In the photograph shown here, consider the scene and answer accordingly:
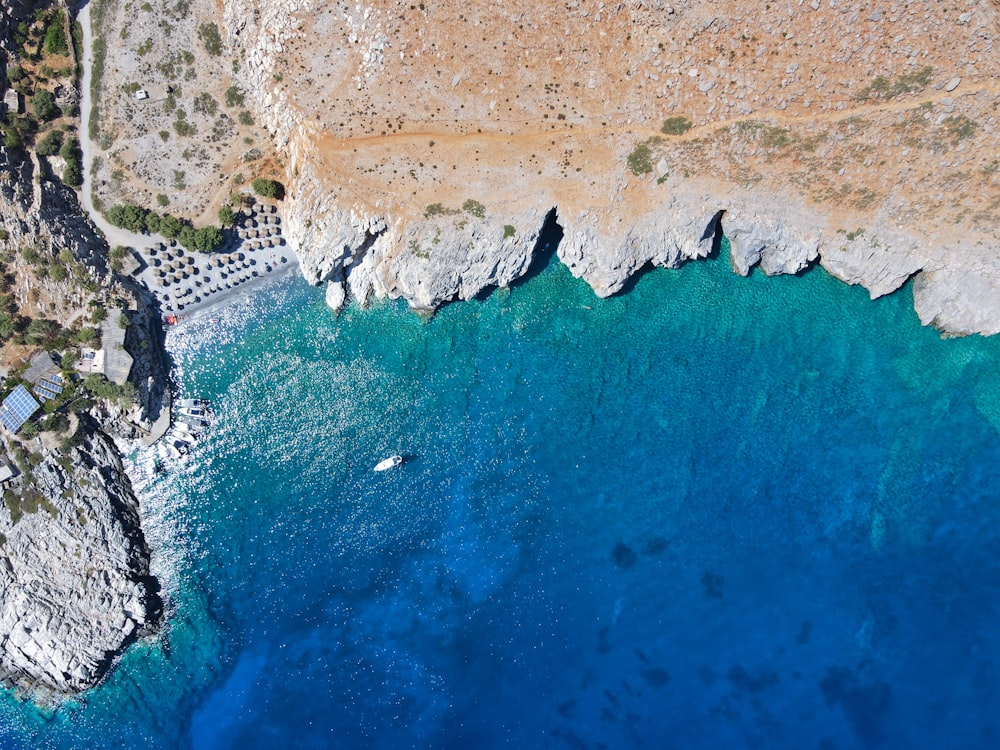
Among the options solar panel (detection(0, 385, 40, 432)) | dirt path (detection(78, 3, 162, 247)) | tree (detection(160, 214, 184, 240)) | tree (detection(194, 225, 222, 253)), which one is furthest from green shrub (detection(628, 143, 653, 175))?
solar panel (detection(0, 385, 40, 432))

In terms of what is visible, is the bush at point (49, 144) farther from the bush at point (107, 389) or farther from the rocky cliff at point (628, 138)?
the bush at point (107, 389)

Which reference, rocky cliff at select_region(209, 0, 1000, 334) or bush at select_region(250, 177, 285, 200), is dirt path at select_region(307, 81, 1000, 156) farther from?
bush at select_region(250, 177, 285, 200)

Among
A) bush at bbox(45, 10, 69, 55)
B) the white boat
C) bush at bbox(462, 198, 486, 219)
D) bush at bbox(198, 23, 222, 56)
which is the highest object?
bush at bbox(45, 10, 69, 55)

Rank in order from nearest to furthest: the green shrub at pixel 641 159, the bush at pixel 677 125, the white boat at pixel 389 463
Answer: the bush at pixel 677 125, the green shrub at pixel 641 159, the white boat at pixel 389 463

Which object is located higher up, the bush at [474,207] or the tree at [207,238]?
the tree at [207,238]

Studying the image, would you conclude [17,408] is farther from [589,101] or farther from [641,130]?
[641,130]

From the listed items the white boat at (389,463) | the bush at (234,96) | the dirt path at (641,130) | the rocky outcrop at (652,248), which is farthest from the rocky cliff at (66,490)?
the dirt path at (641,130)

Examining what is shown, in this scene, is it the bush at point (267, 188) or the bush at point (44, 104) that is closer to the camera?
the bush at point (44, 104)
